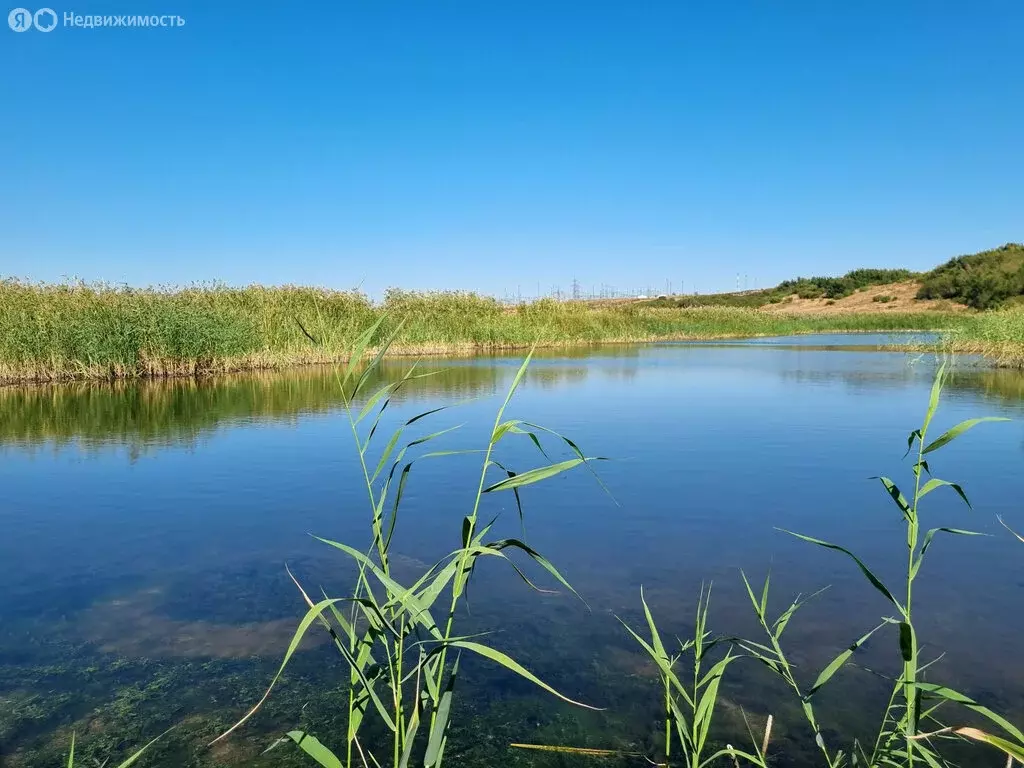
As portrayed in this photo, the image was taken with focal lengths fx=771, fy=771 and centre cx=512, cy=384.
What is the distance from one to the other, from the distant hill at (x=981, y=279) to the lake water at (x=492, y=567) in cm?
3495

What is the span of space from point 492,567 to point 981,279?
149ft

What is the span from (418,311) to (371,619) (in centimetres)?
2137

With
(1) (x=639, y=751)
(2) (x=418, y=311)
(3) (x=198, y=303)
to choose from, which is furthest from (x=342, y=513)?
(2) (x=418, y=311)

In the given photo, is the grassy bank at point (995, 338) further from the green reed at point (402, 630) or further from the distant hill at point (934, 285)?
the distant hill at point (934, 285)

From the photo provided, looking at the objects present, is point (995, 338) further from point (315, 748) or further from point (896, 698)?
point (315, 748)

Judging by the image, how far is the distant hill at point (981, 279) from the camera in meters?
39.8

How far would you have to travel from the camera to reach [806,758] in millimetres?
2238

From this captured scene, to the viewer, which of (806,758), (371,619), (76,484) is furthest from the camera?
(76,484)

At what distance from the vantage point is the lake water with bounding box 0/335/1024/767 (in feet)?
8.33

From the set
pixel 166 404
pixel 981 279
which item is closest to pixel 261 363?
pixel 166 404

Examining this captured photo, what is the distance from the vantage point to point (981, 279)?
4122 cm

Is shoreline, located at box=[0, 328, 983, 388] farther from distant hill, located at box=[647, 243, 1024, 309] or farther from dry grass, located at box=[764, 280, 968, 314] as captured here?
dry grass, located at box=[764, 280, 968, 314]

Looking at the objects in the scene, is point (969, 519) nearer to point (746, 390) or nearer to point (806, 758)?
point (806, 758)

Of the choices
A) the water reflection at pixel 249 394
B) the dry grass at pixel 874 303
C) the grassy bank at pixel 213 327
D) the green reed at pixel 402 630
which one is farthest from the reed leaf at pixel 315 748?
the dry grass at pixel 874 303
